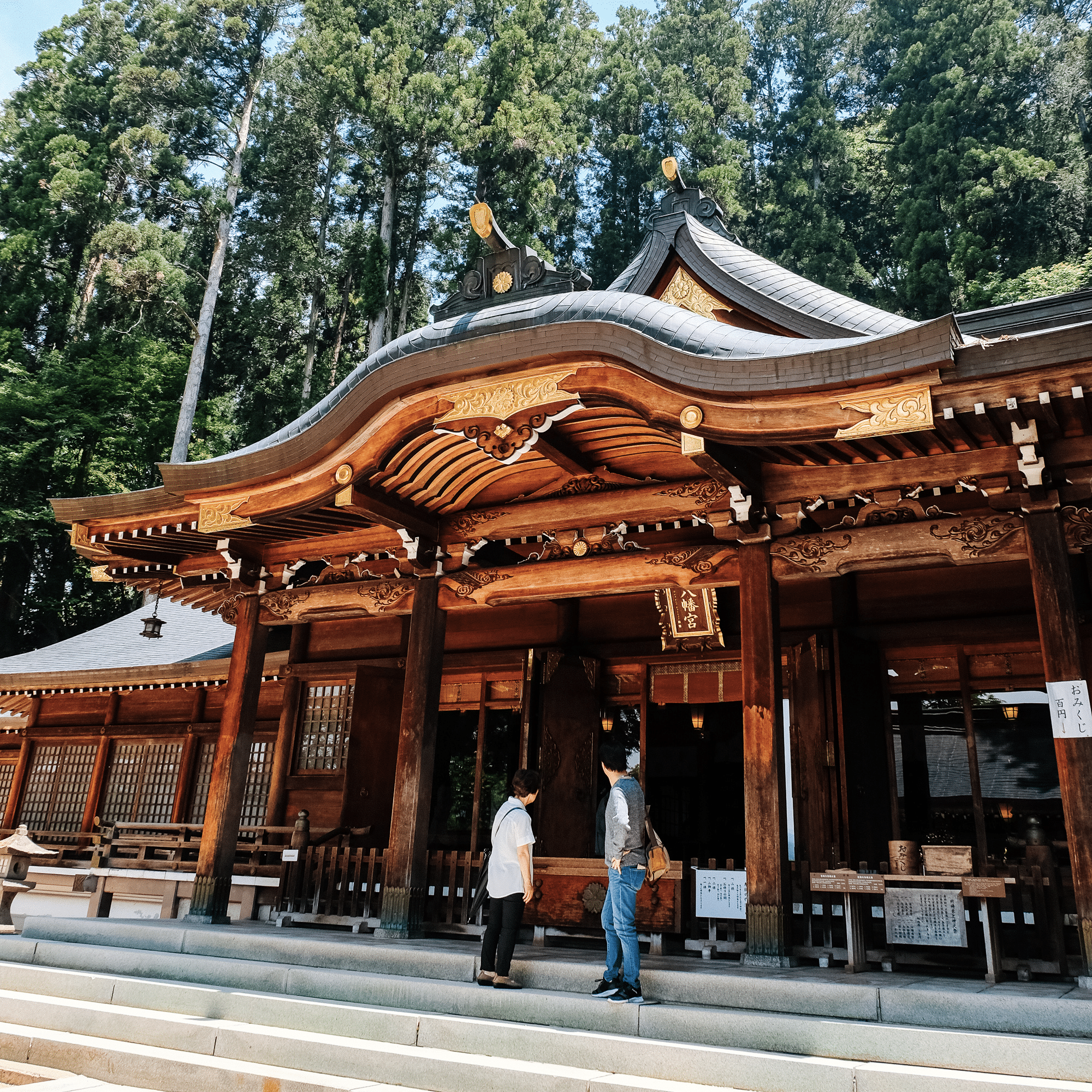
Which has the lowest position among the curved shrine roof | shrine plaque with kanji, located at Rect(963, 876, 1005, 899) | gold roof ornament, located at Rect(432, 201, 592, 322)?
shrine plaque with kanji, located at Rect(963, 876, 1005, 899)

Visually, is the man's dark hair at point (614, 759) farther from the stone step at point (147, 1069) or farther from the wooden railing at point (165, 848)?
the wooden railing at point (165, 848)

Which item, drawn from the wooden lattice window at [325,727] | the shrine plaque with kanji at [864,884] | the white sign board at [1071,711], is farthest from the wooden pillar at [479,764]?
the white sign board at [1071,711]

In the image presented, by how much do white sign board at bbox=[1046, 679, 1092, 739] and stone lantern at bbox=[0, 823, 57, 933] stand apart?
8535 millimetres

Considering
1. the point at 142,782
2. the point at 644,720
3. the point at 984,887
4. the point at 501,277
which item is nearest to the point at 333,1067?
the point at 984,887

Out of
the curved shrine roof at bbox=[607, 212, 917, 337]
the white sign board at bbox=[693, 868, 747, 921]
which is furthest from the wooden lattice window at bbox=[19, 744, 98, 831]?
the curved shrine roof at bbox=[607, 212, 917, 337]

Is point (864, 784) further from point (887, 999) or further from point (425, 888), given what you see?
point (425, 888)

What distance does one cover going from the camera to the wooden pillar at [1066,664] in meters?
5.07

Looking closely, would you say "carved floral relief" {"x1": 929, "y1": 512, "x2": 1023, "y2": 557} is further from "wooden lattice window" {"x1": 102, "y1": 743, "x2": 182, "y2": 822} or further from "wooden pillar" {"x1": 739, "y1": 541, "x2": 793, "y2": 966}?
"wooden lattice window" {"x1": 102, "y1": 743, "x2": 182, "y2": 822}

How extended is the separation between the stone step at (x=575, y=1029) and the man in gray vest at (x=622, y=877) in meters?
0.22

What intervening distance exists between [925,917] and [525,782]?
116 inches

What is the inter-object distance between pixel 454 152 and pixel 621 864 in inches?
1078

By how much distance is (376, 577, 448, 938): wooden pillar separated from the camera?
7316 mm

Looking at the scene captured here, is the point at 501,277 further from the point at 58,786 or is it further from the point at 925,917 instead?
the point at 58,786

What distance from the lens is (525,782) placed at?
5660 mm
